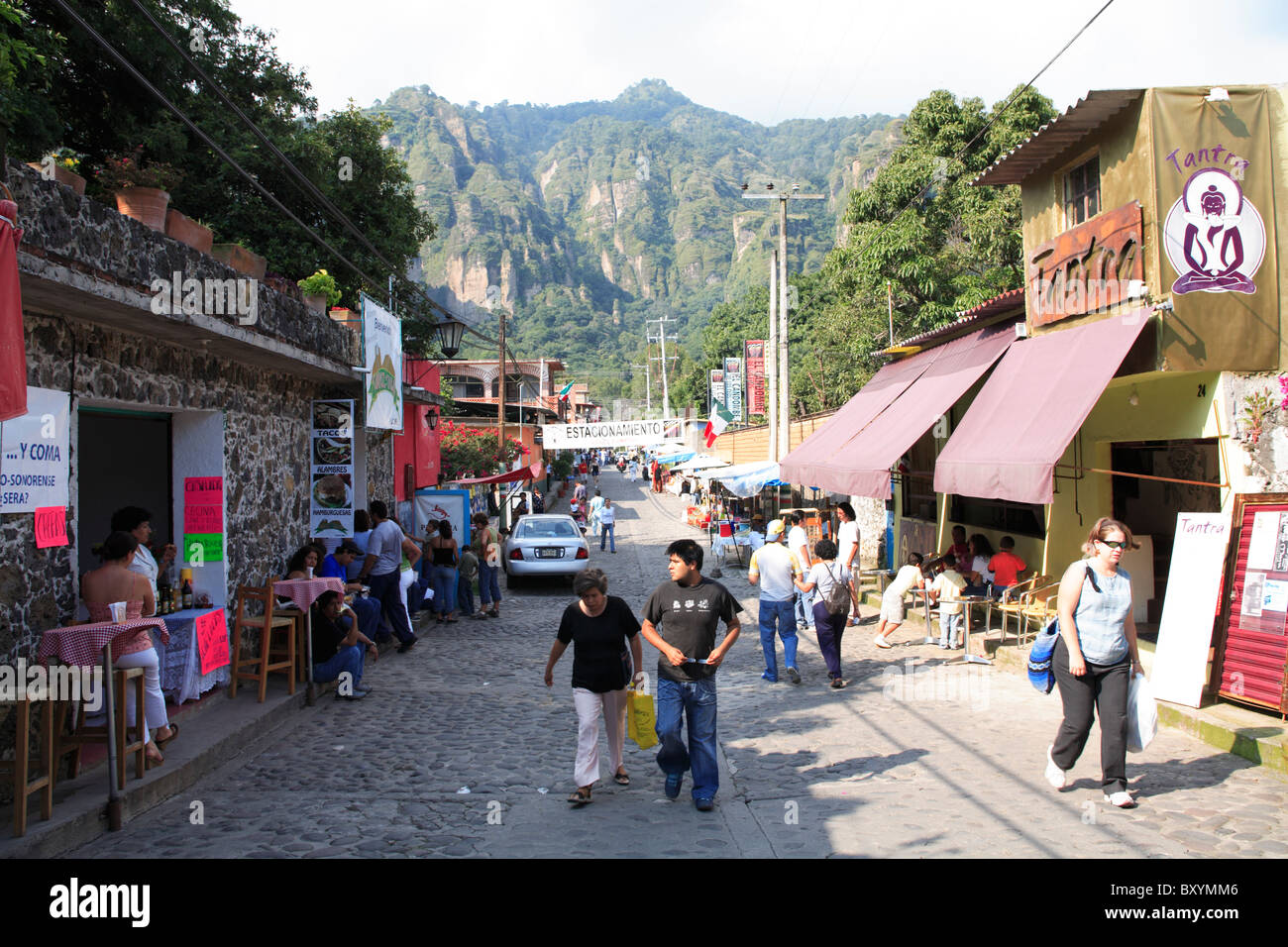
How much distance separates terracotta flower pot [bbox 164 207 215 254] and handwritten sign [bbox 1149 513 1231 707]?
9.08m

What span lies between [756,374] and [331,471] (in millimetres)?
19910

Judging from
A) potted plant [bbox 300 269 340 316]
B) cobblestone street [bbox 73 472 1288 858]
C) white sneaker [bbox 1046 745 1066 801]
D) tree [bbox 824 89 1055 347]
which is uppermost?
tree [bbox 824 89 1055 347]

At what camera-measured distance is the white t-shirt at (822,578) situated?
9.02 meters

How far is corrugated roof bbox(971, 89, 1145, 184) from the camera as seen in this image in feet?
28.6

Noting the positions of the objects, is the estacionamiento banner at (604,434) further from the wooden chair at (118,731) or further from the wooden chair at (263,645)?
the wooden chair at (118,731)

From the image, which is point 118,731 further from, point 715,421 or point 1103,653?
point 715,421

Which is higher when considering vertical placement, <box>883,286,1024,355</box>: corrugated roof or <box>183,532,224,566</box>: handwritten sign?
<box>883,286,1024,355</box>: corrugated roof

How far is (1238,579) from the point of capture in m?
7.34

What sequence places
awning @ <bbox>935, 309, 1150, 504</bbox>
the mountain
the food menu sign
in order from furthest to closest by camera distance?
the mountain → the food menu sign → awning @ <bbox>935, 309, 1150, 504</bbox>

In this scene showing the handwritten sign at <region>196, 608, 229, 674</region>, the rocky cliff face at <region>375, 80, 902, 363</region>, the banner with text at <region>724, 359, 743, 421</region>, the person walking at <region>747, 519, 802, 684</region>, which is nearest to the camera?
the handwritten sign at <region>196, 608, 229, 674</region>

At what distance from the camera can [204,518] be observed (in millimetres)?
8844

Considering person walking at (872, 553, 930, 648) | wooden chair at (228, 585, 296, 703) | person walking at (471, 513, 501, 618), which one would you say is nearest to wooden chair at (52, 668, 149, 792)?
wooden chair at (228, 585, 296, 703)

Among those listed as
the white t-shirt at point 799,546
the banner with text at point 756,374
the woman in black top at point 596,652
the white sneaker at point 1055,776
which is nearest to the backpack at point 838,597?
the white t-shirt at point 799,546

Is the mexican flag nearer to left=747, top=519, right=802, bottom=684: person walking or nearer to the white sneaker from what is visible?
left=747, top=519, right=802, bottom=684: person walking
